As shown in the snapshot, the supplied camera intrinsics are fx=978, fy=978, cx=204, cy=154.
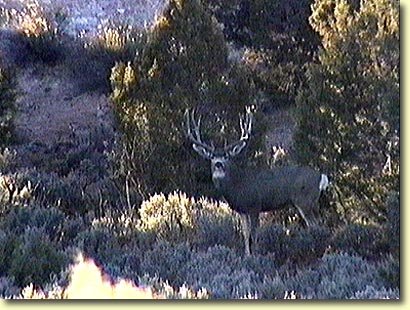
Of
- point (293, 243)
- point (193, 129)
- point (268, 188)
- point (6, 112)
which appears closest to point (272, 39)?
point (193, 129)

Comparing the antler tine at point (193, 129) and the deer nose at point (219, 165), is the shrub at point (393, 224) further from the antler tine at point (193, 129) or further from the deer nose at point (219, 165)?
the antler tine at point (193, 129)

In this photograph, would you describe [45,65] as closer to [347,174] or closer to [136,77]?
[136,77]

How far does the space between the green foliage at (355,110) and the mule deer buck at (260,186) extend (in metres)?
0.18

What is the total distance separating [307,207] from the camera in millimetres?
5551

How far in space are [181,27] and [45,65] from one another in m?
1.41

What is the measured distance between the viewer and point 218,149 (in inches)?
224

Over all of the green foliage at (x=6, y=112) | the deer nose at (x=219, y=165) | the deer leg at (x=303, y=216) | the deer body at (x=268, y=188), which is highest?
the green foliage at (x=6, y=112)

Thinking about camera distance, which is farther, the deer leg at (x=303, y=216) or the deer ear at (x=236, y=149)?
the deer ear at (x=236, y=149)

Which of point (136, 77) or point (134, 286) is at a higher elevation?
point (136, 77)

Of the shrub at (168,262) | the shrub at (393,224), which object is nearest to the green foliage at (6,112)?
the shrub at (168,262)

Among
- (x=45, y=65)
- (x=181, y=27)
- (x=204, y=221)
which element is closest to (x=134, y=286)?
(x=204, y=221)

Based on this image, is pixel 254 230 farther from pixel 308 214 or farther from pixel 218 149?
pixel 218 149

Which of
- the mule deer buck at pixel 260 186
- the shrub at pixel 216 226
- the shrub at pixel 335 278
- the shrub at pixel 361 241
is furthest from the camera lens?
the mule deer buck at pixel 260 186

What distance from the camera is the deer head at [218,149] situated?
545 centimetres
